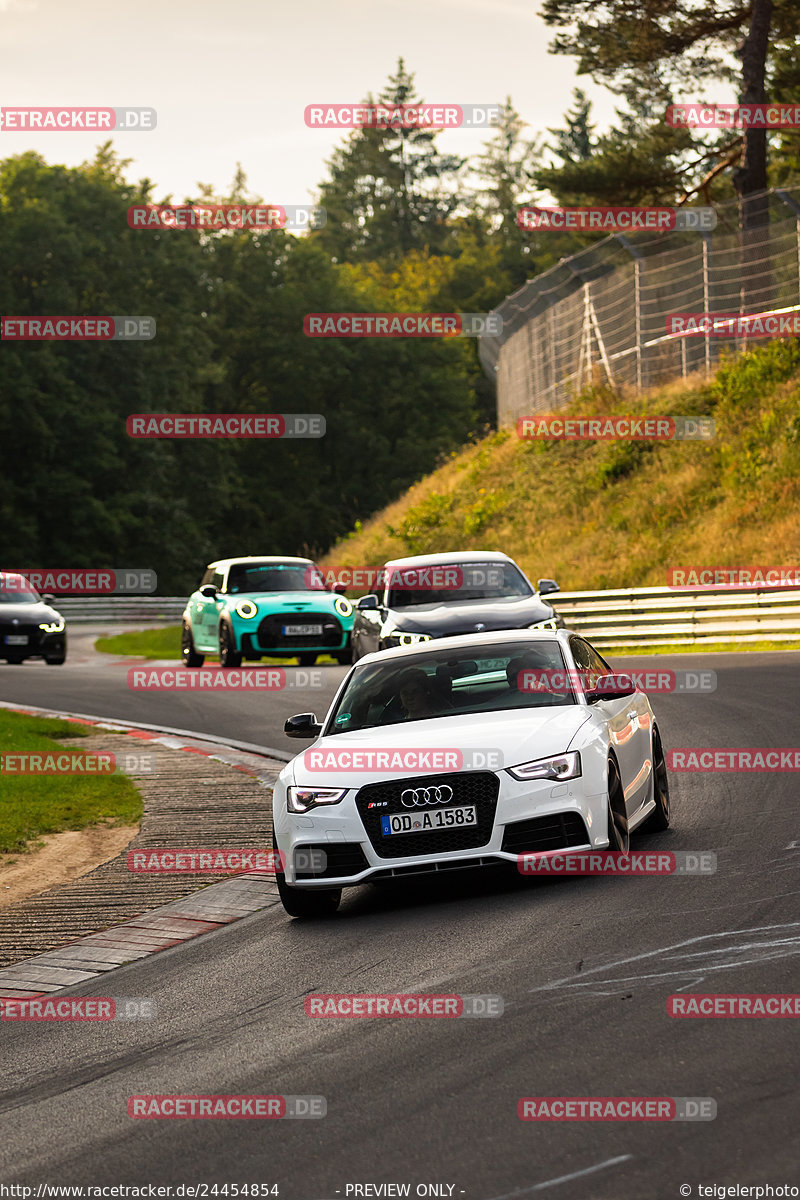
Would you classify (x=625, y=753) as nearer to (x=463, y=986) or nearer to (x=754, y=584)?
(x=463, y=986)

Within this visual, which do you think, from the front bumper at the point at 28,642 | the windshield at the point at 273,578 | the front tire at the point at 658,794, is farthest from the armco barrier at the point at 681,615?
the front tire at the point at 658,794

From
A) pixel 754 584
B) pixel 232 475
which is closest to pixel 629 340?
pixel 754 584

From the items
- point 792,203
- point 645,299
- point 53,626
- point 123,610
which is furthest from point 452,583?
point 123,610

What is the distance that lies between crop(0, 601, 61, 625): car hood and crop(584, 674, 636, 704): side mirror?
2205 centimetres

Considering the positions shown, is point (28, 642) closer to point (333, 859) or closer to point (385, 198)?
point (333, 859)

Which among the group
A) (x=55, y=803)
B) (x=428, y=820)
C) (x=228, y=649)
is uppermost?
(x=428, y=820)

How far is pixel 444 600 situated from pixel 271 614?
531 centimetres

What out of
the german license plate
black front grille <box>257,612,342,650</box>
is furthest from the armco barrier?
the german license plate

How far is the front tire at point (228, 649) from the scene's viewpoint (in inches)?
958

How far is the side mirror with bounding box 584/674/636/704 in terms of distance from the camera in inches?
354

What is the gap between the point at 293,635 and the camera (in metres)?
24.1

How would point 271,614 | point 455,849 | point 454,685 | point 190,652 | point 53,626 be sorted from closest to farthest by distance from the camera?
point 455,849
point 454,685
point 271,614
point 190,652
point 53,626

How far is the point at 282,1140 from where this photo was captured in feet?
16.0

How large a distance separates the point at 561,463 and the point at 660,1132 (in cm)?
3460
